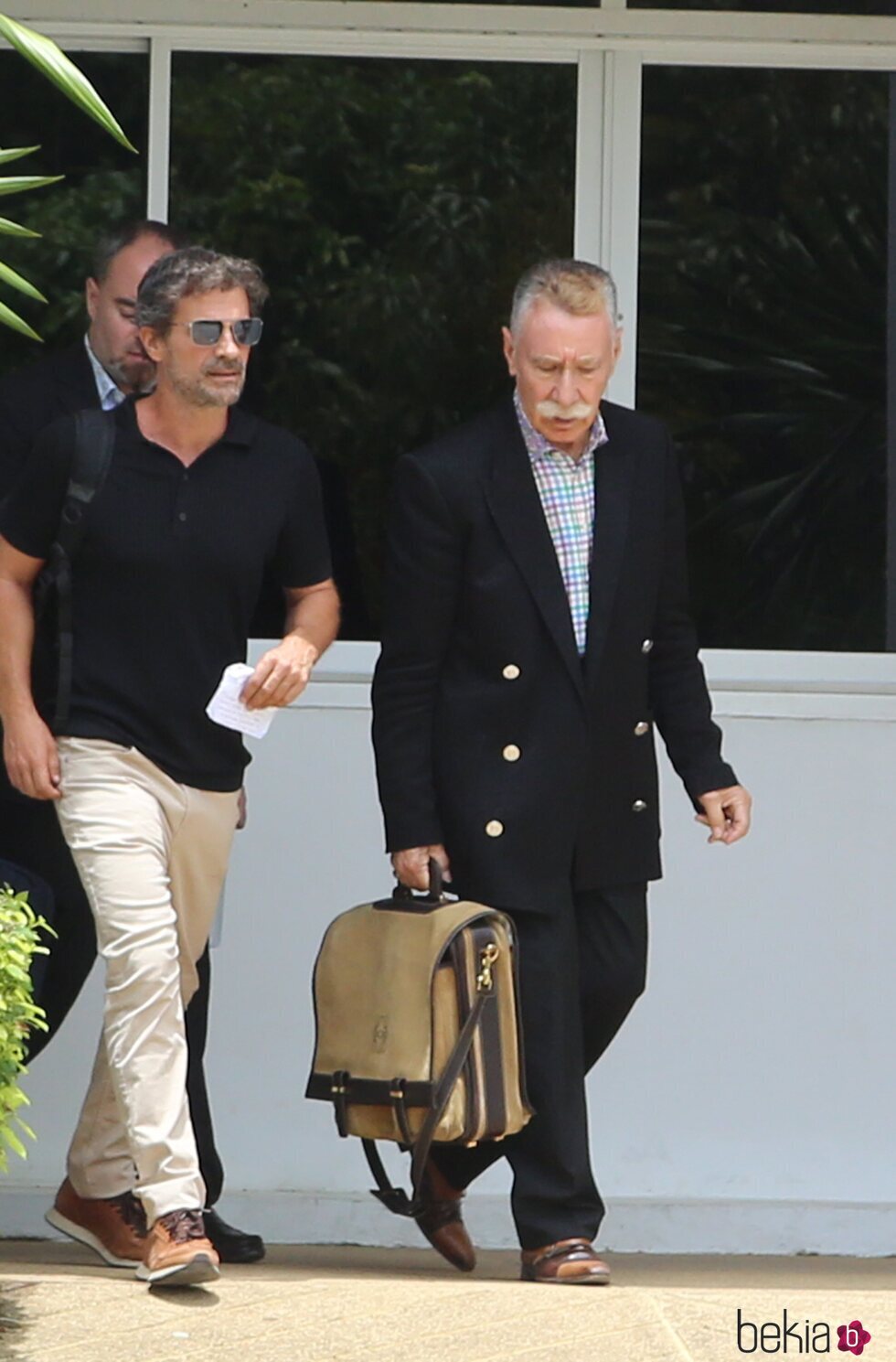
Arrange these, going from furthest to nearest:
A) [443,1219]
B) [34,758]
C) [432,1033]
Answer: [443,1219] < [34,758] < [432,1033]

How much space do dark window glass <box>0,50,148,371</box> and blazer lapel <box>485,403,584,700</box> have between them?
5.86 ft

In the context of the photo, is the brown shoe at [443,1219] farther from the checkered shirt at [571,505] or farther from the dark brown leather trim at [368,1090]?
the checkered shirt at [571,505]

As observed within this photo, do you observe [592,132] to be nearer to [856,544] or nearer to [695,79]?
[695,79]

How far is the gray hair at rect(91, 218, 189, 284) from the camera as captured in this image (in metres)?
5.55

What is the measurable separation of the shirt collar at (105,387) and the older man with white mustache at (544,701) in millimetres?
775

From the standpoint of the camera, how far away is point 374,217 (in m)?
6.50

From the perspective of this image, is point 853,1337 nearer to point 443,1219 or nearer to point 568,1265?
point 568,1265

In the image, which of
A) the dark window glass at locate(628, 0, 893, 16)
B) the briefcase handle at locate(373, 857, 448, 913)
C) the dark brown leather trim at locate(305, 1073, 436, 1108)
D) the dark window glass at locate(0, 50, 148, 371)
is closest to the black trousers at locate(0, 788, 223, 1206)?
the dark brown leather trim at locate(305, 1073, 436, 1108)

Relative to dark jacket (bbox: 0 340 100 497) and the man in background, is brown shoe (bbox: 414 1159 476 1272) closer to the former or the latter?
the man in background

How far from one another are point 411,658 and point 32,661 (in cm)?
73

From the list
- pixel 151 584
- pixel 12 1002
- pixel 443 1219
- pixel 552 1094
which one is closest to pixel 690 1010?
pixel 443 1219

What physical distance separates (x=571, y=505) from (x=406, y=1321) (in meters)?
1.59

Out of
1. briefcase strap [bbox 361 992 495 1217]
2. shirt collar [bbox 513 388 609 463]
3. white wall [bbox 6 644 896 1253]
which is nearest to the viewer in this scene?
briefcase strap [bbox 361 992 495 1217]

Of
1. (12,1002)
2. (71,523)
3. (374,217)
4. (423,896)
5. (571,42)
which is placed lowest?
(12,1002)
